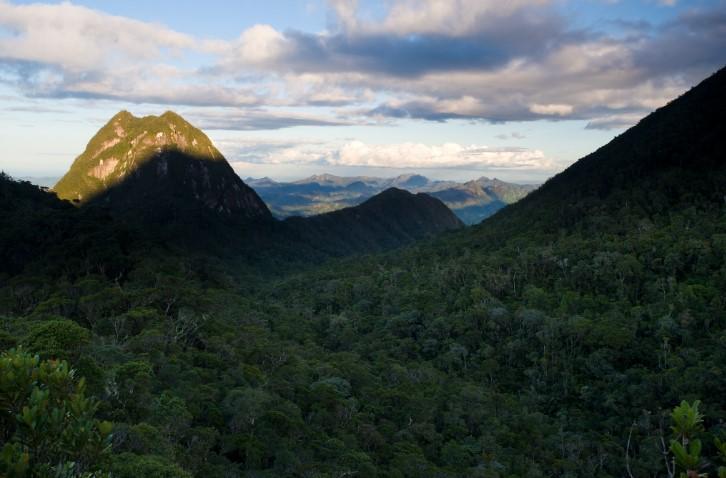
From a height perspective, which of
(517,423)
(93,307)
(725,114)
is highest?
(725,114)

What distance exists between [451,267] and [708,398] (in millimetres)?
75569

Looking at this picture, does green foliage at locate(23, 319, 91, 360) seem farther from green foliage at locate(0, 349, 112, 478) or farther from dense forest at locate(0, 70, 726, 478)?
green foliage at locate(0, 349, 112, 478)

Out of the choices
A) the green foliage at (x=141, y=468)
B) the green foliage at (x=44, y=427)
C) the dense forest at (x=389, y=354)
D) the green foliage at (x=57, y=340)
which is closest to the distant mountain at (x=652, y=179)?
the dense forest at (x=389, y=354)

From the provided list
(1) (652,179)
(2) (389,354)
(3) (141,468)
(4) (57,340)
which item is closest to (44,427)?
(3) (141,468)

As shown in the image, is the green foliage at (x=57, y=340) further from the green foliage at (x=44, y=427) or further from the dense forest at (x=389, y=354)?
the green foliage at (x=44, y=427)

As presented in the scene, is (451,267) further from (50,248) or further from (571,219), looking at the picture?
(50,248)

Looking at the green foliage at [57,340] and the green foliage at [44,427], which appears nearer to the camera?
the green foliage at [44,427]

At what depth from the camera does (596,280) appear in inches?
4341

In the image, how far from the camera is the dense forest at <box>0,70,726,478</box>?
29.4 m

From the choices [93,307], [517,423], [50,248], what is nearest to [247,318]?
[93,307]

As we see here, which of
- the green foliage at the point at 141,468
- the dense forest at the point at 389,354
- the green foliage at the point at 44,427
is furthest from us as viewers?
the dense forest at the point at 389,354

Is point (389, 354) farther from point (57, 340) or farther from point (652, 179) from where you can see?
point (652, 179)

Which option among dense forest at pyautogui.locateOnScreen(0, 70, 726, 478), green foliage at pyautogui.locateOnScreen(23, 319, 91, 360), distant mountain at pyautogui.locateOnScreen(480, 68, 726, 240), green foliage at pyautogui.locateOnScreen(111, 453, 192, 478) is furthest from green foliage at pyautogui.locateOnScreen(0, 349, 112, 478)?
distant mountain at pyautogui.locateOnScreen(480, 68, 726, 240)

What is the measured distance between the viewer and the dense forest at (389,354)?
29.4 meters
